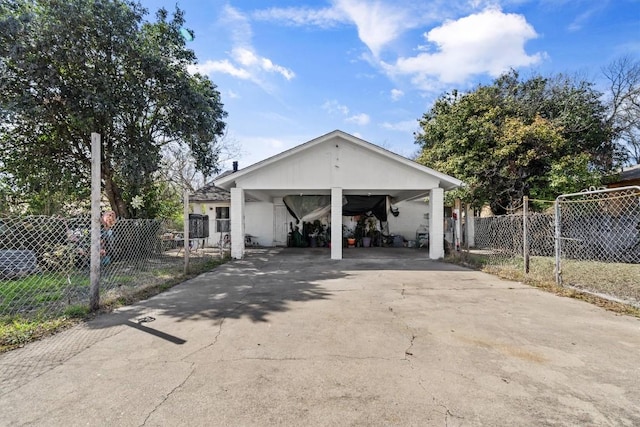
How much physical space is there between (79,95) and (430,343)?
38.0 ft

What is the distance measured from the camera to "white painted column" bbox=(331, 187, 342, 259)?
11.7m

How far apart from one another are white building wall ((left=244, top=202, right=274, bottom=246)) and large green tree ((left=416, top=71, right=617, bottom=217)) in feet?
29.9

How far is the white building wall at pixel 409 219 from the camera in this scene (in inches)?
716

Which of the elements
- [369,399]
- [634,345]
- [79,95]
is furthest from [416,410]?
[79,95]

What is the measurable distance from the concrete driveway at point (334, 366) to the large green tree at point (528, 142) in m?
9.77

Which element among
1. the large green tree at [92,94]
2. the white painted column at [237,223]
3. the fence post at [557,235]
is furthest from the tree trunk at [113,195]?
the fence post at [557,235]

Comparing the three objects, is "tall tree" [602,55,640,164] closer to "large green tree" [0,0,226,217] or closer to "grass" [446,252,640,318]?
"grass" [446,252,640,318]

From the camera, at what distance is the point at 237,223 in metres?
12.0

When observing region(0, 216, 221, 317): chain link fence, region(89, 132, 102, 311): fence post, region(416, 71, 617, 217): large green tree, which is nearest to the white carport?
region(0, 216, 221, 317): chain link fence

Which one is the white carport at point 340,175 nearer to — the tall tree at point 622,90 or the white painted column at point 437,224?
the white painted column at point 437,224

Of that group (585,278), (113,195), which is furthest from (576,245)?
(113,195)

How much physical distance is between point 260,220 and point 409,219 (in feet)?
27.2

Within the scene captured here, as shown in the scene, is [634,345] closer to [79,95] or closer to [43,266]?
[43,266]

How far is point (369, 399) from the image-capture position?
2.55 meters
